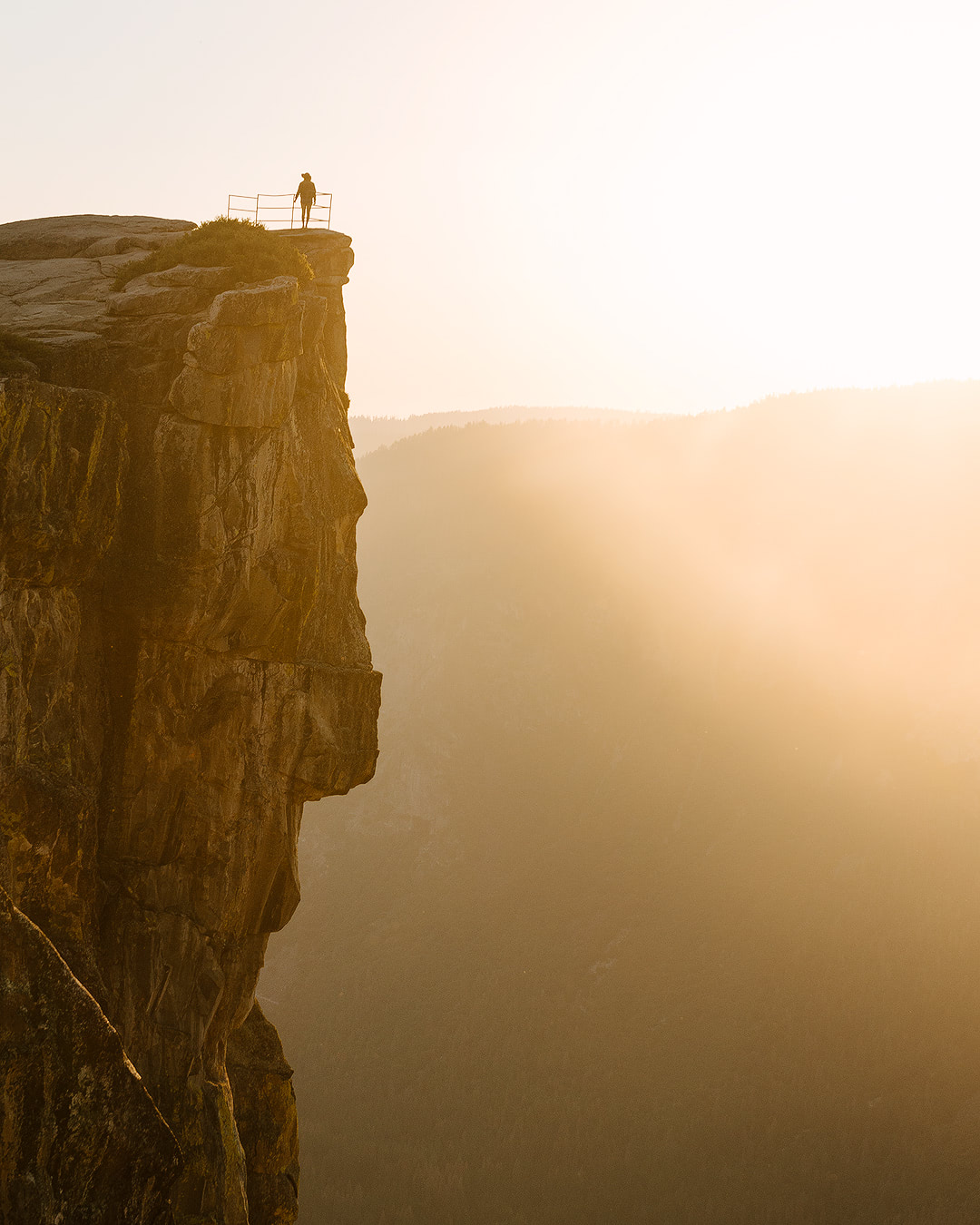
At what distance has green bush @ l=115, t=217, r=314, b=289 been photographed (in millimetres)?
24359

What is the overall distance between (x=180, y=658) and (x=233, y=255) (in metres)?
9.28

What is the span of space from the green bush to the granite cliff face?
800 millimetres

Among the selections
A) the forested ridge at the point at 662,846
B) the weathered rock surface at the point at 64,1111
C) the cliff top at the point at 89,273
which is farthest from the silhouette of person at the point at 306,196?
the forested ridge at the point at 662,846

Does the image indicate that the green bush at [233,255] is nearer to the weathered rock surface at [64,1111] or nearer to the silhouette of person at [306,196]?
the silhouette of person at [306,196]

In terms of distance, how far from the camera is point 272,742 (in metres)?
22.5

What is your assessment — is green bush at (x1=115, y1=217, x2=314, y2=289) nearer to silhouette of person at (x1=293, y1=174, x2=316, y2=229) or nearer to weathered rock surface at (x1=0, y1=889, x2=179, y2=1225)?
silhouette of person at (x1=293, y1=174, x2=316, y2=229)

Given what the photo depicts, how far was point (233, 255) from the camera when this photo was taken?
24.6 metres

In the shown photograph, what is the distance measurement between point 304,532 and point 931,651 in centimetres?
10741

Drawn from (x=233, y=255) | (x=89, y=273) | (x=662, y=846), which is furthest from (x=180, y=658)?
(x=662, y=846)

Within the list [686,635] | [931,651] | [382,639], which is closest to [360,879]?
[382,639]

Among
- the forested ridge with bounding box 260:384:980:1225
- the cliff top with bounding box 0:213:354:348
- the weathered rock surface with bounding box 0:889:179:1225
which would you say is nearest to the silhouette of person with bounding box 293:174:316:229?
the cliff top with bounding box 0:213:354:348

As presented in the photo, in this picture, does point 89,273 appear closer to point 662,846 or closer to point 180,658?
point 180,658

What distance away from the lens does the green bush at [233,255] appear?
24.4m

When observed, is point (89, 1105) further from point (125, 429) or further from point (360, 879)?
point (360, 879)
